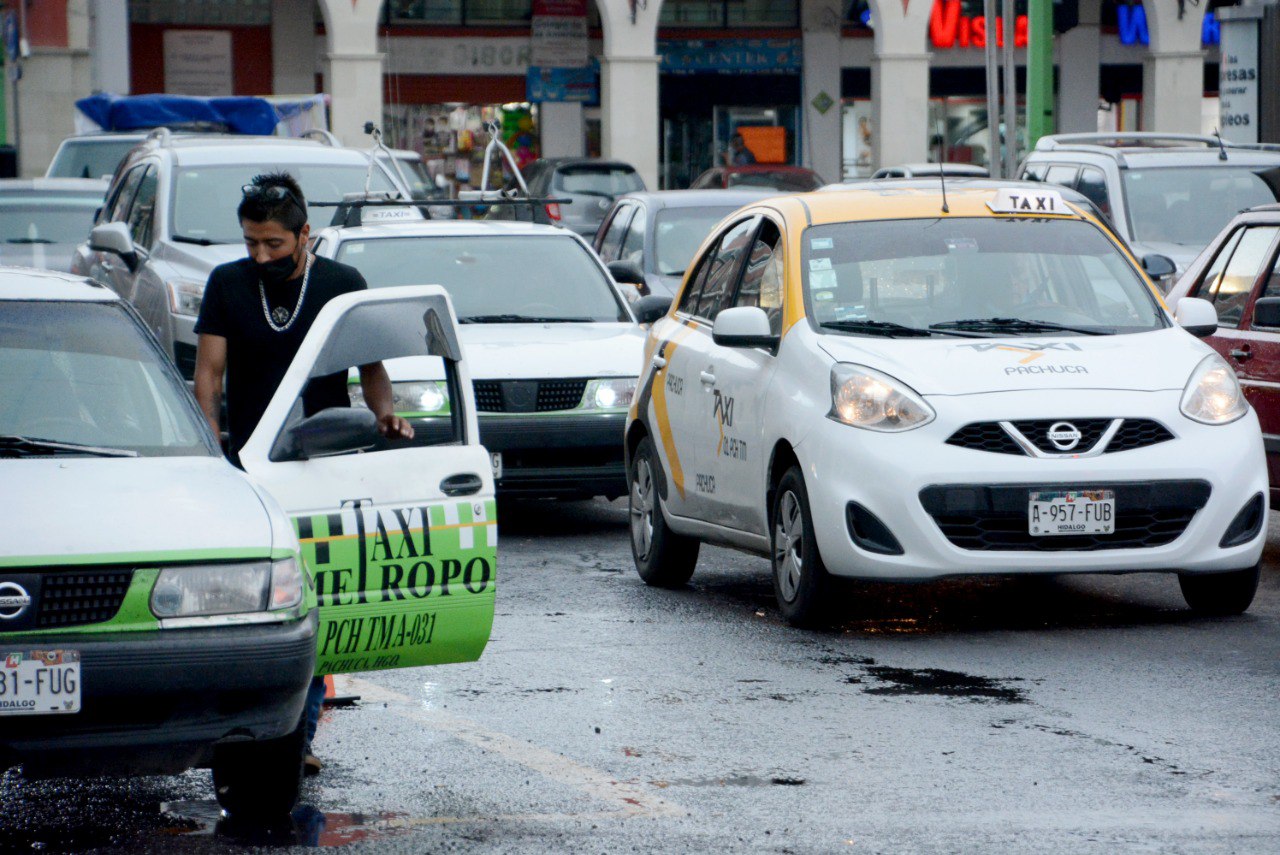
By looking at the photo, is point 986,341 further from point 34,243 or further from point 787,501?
point 34,243

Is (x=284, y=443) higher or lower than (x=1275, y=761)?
higher

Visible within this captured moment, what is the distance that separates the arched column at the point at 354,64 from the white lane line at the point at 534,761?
97.9ft

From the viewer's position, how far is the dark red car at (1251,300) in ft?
32.6

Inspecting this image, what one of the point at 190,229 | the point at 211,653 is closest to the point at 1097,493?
the point at 211,653

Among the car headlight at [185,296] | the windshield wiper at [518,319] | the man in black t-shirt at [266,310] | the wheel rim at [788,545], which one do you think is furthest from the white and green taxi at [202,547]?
the car headlight at [185,296]

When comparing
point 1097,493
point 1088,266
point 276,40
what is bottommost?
point 1097,493

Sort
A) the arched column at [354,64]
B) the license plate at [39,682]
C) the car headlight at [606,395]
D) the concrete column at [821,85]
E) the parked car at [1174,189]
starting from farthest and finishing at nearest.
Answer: the concrete column at [821,85] → the arched column at [354,64] → the parked car at [1174,189] → the car headlight at [606,395] → the license plate at [39,682]

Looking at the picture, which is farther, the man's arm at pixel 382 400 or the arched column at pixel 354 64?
the arched column at pixel 354 64

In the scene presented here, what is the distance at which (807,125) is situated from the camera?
45.2m

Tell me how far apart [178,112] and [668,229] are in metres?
9.96

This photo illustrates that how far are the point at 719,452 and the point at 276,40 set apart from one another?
115ft

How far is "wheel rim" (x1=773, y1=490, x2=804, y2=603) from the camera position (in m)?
8.41

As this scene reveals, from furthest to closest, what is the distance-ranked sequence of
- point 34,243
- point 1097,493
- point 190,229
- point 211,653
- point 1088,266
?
point 34,243 → point 190,229 → point 1088,266 → point 1097,493 → point 211,653

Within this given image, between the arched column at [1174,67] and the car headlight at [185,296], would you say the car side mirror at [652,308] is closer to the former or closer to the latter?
the car headlight at [185,296]
